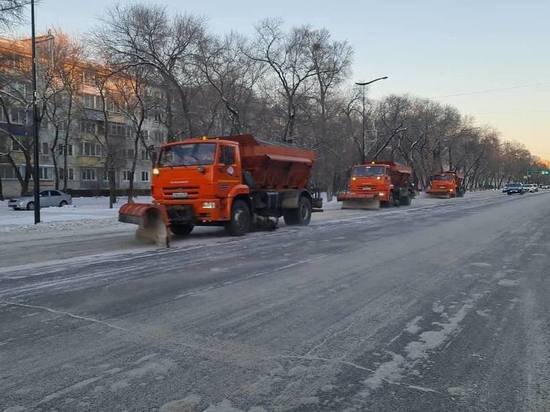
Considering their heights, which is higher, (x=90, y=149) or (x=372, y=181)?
(x=90, y=149)

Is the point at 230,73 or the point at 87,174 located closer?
the point at 230,73

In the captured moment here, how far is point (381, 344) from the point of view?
5262 mm

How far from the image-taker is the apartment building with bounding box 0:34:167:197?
4150 centimetres

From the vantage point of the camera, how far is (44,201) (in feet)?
127

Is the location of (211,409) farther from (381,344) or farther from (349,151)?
(349,151)

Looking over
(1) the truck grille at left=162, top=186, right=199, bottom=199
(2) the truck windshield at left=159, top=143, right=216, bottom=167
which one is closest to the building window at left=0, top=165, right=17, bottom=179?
(2) the truck windshield at left=159, top=143, right=216, bottom=167

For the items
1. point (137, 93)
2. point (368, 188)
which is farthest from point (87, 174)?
point (368, 188)

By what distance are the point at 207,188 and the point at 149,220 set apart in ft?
5.62

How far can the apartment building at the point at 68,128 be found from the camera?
41500mm

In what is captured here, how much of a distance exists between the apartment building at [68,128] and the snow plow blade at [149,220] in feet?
60.3

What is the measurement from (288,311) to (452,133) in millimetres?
86644

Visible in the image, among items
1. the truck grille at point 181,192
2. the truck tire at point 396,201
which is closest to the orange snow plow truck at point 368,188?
the truck tire at point 396,201

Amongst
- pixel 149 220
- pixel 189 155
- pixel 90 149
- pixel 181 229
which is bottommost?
pixel 181 229

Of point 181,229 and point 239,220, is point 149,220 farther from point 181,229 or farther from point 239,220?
point 239,220
